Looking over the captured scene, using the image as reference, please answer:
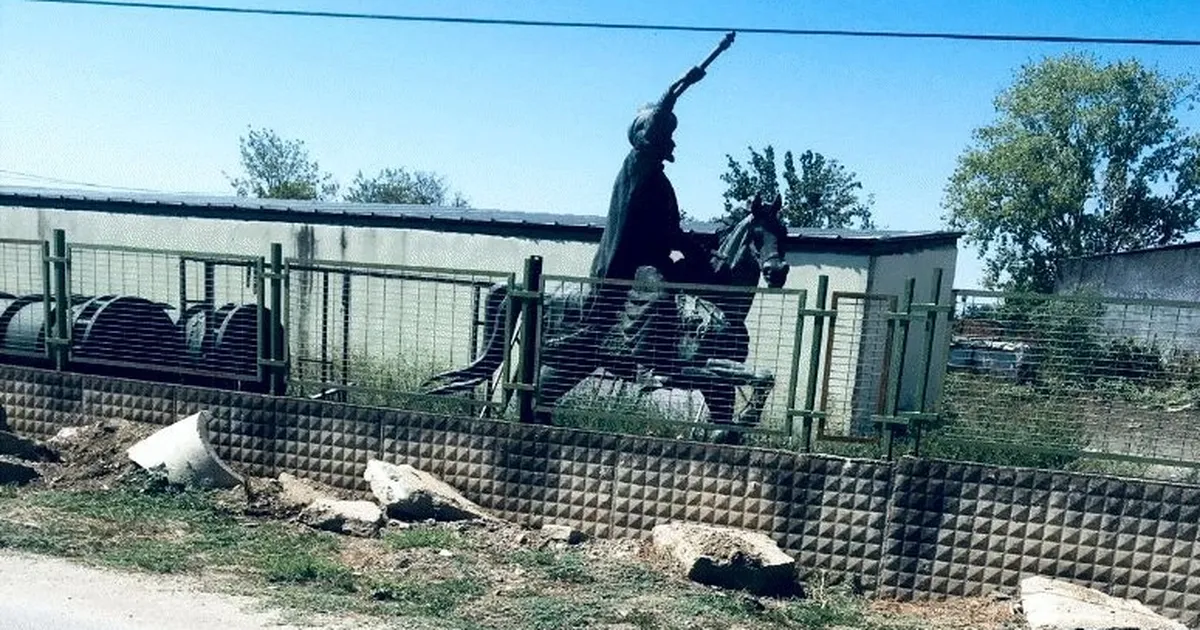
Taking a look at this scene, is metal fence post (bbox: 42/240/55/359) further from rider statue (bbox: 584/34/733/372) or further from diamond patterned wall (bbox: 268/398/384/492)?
rider statue (bbox: 584/34/733/372)

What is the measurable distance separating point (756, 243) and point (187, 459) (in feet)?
16.8

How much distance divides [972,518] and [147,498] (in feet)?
20.4

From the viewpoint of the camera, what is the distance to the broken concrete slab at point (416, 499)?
20.7ft

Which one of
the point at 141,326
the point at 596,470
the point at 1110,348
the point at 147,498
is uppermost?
the point at 1110,348

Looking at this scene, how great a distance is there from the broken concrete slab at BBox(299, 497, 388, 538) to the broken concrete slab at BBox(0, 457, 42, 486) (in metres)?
2.47

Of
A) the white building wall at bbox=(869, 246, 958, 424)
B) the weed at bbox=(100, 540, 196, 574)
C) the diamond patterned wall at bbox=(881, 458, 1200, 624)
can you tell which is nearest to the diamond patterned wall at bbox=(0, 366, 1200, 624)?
the diamond patterned wall at bbox=(881, 458, 1200, 624)

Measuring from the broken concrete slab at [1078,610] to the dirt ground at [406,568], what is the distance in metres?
0.23

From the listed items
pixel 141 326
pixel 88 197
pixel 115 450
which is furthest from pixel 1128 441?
pixel 88 197

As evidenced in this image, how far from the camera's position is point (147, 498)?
6.53m

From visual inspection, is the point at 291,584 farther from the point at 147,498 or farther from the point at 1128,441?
the point at 1128,441

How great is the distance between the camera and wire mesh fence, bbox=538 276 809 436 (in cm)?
658

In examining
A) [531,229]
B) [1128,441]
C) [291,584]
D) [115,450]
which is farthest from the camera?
[531,229]

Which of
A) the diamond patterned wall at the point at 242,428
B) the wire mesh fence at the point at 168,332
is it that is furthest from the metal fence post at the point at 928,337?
the wire mesh fence at the point at 168,332

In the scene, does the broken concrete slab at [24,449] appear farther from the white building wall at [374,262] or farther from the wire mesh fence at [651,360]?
the wire mesh fence at [651,360]
